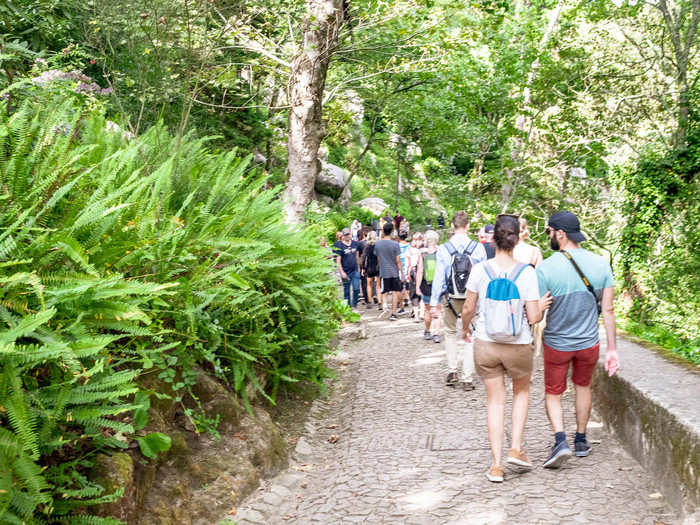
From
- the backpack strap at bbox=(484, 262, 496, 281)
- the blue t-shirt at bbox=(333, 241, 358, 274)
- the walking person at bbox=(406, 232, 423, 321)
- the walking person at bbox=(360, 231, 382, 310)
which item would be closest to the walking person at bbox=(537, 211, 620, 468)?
the backpack strap at bbox=(484, 262, 496, 281)

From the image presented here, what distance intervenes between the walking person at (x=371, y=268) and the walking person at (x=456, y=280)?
7.17 metres

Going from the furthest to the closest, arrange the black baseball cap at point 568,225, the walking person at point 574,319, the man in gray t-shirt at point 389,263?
the man in gray t-shirt at point 389,263 < the black baseball cap at point 568,225 < the walking person at point 574,319

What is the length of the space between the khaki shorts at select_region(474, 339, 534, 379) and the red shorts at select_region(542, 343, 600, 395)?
1.23ft

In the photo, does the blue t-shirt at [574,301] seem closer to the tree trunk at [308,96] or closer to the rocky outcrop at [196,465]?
the rocky outcrop at [196,465]

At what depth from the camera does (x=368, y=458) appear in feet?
19.9

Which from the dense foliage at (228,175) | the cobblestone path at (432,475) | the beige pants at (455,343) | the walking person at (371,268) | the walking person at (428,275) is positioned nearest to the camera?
the dense foliage at (228,175)

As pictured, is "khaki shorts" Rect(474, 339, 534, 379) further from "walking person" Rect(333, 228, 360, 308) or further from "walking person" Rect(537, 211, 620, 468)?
"walking person" Rect(333, 228, 360, 308)

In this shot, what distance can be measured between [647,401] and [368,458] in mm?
2437

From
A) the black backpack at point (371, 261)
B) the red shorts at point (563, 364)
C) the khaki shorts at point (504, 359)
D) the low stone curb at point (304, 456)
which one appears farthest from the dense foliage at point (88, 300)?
the black backpack at point (371, 261)

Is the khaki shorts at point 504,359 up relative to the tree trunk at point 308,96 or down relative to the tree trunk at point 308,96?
down

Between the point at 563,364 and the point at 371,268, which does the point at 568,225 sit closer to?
the point at 563,364

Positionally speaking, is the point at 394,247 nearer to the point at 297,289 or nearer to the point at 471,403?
the point at 471,403

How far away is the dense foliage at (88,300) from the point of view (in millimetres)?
2850

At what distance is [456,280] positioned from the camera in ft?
26.6
